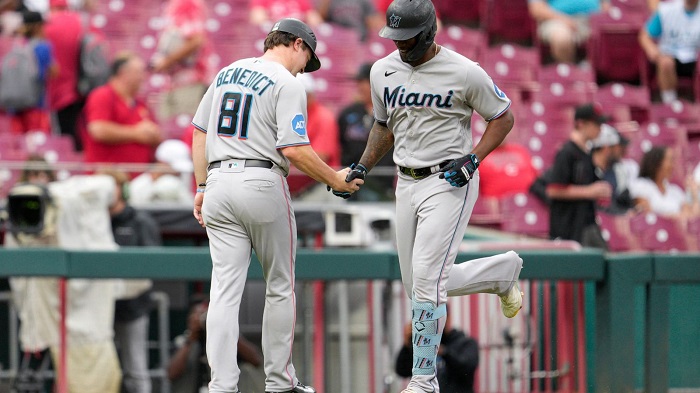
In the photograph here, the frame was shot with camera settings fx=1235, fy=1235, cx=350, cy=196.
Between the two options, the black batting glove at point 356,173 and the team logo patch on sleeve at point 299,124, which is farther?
the black batting glove at point 356,173

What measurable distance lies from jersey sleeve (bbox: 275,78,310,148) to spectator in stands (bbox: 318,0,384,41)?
764 cm

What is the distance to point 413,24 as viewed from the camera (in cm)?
535

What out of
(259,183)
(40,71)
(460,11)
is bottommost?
(259,183)

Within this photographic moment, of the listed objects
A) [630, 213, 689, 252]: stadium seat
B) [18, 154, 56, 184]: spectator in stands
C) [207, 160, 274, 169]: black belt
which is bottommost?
[630, 213, 689, 252]: stadium seat

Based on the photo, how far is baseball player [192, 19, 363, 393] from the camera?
5344 millimetres

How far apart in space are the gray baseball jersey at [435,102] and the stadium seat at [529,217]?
4405mm

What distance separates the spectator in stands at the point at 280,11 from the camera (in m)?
12.3

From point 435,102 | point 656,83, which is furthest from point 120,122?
point 656,83

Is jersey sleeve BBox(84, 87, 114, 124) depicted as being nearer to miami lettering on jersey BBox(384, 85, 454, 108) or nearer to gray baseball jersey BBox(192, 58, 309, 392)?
gray baseball jersey BBox(192, 58, 309, 392)

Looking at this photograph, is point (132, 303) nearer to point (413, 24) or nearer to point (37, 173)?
point (37, 173)

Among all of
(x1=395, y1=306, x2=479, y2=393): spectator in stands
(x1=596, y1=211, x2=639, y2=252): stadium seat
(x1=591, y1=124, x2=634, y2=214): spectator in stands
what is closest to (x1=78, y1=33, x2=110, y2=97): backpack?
(x1=591, y1=124, x2=634, y2=214): spectator in stands

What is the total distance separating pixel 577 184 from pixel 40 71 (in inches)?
193

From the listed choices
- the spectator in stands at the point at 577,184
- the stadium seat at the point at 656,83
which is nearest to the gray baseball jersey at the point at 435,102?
the spectator in stands at the point at 577,184

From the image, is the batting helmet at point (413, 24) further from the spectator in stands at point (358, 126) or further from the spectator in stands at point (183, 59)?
the spectator in stands at point (183, 59)
